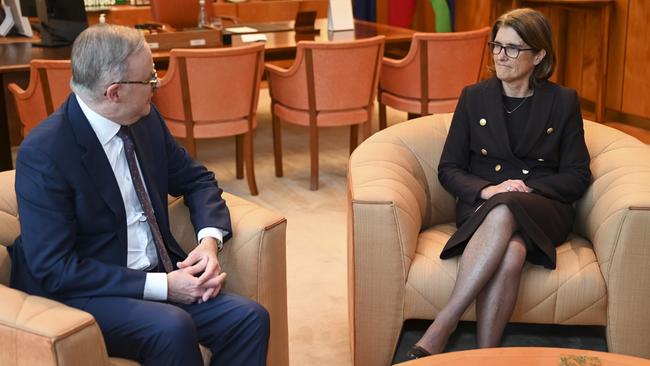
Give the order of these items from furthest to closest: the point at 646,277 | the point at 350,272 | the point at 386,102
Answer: the point at 386,102 → the point at 350,272 → the point at 646,277

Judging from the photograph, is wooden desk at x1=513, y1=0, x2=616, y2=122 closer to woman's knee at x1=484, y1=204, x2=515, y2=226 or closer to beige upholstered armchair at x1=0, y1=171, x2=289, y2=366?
woman's knee at x1=484, y1=204, x2=515, y2=226

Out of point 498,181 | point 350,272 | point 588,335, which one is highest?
point 498,181

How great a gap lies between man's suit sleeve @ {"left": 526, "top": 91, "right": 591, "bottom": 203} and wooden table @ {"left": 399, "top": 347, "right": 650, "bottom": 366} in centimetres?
99

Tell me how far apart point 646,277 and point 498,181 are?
2.11 ft

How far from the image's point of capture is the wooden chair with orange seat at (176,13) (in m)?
7.46

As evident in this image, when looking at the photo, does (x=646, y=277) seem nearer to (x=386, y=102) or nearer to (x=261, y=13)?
(x=386, y=102)

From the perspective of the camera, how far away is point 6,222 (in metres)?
2.77

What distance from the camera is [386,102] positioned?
6055 millimetres

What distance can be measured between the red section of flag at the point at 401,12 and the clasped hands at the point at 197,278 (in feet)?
21.8

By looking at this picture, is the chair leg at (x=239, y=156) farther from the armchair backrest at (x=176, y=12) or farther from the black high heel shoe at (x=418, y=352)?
the black high heel shoe at (x=418, y=352)

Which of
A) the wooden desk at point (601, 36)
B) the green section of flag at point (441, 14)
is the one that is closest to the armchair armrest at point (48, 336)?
the wooden desk at point (601, 36)

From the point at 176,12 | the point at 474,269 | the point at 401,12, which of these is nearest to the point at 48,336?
the point at 474,269

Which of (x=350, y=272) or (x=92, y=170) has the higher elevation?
(x=92, y=170)

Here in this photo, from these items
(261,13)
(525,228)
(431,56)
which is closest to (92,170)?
(525,228)
